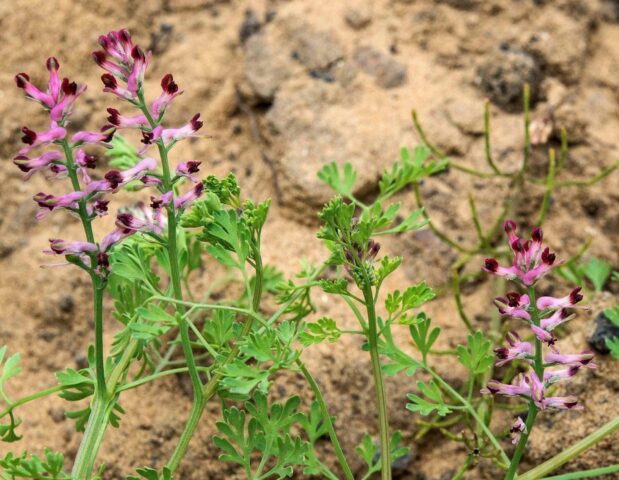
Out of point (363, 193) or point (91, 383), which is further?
point (363, 193)

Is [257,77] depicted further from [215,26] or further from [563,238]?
[563,238]

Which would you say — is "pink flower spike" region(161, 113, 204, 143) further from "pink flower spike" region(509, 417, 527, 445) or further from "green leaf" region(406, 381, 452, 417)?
"pink flower spike" region(509, 417, 527, 445)

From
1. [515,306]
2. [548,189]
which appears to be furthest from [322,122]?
[515,306]

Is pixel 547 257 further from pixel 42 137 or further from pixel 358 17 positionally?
pixel 358 17

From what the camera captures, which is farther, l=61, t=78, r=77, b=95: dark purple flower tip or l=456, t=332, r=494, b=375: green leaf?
l=456, t=332, r=494, b=375: green leaf

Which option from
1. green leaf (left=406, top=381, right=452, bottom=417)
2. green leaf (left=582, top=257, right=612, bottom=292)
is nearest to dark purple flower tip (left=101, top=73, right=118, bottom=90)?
green leaf (left=406, top=381, right=452, bottom=417)

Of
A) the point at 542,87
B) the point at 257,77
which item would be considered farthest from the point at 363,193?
the point at 542,87
